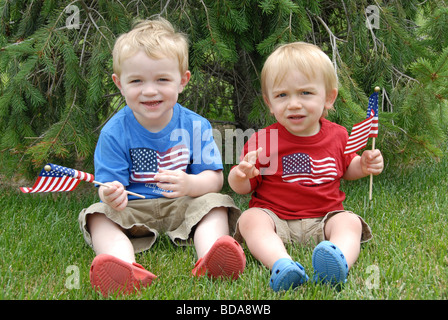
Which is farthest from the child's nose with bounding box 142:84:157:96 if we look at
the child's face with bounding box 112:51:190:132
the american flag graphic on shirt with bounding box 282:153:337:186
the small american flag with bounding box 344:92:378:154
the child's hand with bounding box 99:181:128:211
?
the small american flag with bounding box 344:92:378:154

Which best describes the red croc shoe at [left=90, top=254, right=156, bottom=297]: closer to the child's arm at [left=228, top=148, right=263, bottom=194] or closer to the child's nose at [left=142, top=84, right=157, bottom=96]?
the child's arm at [left=228, top=148, right=263, bottom=194]

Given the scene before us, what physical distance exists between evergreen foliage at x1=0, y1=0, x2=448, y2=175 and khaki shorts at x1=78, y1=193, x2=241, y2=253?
57cm

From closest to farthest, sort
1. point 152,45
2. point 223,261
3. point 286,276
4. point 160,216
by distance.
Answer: point 286,276
point 223,261
point 152,45
point 160,216

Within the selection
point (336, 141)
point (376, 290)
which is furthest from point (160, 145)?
point (376, 290)

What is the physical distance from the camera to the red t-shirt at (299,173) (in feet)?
7.92

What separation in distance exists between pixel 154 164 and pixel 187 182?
0.21 meters

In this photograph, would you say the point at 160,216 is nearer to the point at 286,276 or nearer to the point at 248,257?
the point at 248,257

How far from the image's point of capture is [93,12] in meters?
3.02

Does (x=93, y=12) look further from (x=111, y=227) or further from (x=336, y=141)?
(x=336, y=141)

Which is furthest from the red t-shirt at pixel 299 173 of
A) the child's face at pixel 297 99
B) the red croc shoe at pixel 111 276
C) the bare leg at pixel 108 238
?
the red croc shoe at pixel 111 276

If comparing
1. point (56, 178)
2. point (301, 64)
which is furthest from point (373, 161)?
point (56, 178)

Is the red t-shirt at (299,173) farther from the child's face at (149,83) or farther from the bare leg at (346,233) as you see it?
the child's face at (149,83)

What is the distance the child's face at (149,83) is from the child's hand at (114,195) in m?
0.39

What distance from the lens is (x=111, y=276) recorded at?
186 centimetres
